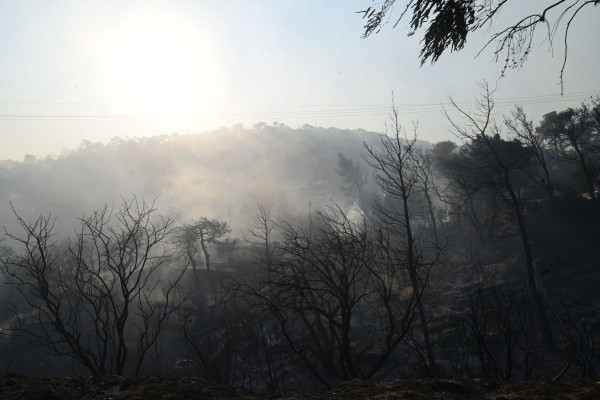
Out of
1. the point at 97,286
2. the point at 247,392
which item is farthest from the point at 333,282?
the point at 97,286

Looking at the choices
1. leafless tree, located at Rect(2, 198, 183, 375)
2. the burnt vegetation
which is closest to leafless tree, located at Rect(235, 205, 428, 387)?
the burnt vegetation

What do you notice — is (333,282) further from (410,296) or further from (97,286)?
(410,296)

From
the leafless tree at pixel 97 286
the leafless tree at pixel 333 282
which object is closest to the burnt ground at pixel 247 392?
the leafless tree at pixel 97 286

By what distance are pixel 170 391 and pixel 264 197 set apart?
7832cm


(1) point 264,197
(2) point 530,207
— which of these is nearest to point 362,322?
(2) point 530,207

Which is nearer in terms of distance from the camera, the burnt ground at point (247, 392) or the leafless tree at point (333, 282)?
the burnt ground at point (247, 392)

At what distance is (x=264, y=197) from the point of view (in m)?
80.9

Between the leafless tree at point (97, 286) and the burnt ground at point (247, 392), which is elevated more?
the leafless tree at point (97, 286)

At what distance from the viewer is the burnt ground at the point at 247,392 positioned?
251 centimetres

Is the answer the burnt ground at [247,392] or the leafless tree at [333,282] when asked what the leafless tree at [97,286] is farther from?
the leafless tree at [333,282]

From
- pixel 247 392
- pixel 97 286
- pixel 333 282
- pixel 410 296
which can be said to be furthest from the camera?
pixel 410 296

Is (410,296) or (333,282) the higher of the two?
(333,282)

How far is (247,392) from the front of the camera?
3.30 meters

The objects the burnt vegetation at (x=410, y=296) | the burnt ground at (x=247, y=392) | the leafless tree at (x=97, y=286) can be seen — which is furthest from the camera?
the burnt vegetation at (x=410, y=296)
